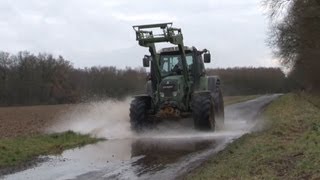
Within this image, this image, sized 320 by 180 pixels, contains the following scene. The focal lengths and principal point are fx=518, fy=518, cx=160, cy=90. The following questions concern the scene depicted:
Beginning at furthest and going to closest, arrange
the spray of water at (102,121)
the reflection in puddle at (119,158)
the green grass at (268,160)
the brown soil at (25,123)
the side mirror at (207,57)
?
1. the brown soil at (25,123)
2. the side mirror at (207,57)
3. the spray of water at (102,121)
4. the reflection in puddle at (119,158)
5. the green grass at (268,160)

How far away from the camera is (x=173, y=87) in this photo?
19.1 metres

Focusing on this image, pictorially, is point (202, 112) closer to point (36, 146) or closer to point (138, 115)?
point (138, 115)

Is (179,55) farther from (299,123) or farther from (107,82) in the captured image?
(107,82)

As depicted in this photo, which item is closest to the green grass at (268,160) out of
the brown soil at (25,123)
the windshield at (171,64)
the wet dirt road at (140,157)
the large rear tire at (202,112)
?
the wet dirt road at (140,157)

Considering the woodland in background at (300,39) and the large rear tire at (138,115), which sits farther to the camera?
the woodland in background at (300,39)

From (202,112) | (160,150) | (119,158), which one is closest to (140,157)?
(119,158)

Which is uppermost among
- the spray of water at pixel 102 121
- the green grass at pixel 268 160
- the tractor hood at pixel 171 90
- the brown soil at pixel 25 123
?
the tractor hood at pixel 171 90

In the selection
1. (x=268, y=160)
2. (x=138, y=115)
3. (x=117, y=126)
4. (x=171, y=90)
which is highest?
(x=171, y=90)

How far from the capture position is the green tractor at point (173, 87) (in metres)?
Answer: 18.4

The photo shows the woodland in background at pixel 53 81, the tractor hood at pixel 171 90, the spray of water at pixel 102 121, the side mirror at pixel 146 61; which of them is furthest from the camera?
the woodland in background at pixel 53 81

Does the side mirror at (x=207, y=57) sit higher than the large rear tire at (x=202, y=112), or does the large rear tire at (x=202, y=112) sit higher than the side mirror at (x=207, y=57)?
the side mirror at (x=207, y=57)

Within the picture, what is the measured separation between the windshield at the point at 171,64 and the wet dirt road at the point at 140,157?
2.26 m

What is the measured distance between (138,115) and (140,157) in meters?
5.40

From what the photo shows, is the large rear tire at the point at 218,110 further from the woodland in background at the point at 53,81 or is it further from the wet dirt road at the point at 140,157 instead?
the woodland in background at the point at 53,81
